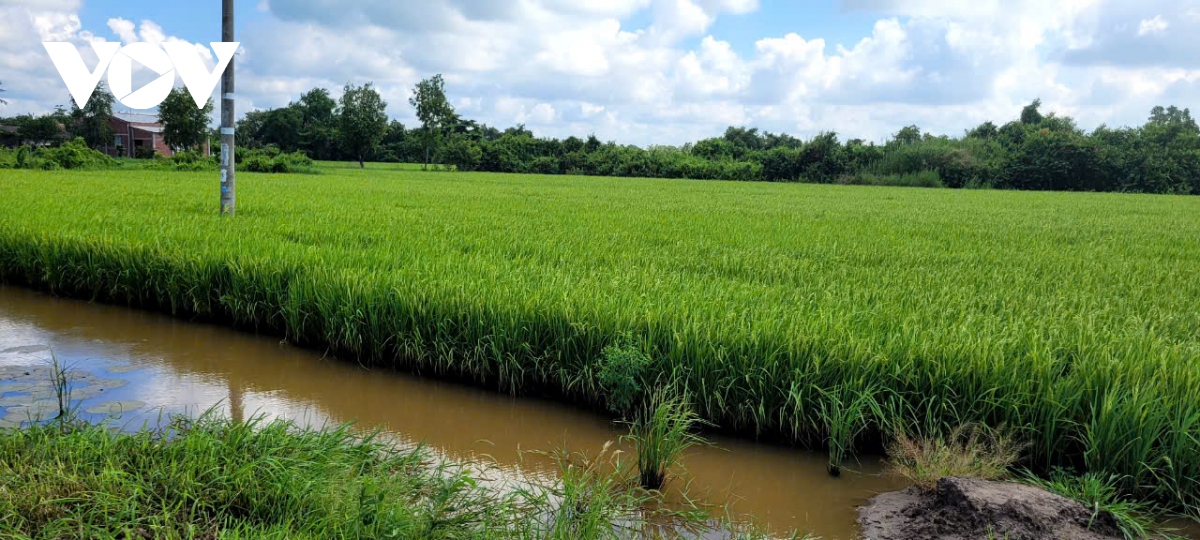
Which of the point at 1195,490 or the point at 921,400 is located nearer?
the point at 1195,490

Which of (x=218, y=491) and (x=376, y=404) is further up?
(x=218, y=491)

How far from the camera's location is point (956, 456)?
3.23 m

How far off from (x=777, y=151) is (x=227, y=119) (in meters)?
41.5

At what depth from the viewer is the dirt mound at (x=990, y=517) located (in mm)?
2674

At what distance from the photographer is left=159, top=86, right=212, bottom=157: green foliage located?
50219 millimetres

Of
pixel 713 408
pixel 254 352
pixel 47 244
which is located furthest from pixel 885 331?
pixel 47 244

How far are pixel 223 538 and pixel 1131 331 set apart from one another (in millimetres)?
5063

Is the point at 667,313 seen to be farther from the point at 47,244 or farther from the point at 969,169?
the point at 969,169

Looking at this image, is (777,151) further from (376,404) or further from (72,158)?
(376,404)

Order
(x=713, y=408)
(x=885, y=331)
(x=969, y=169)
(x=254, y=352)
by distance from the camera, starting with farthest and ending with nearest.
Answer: (x=969, y=169), (x=254, y=352), (x=885, y=331), (x=713, y=408)

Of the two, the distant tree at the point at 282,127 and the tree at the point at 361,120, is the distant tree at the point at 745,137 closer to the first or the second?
the tree at the point at 361,120

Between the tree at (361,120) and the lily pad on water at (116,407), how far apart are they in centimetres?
4503

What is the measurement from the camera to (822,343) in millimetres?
3992

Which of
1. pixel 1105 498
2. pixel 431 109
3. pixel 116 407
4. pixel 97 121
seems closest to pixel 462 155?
pixel 431 109
